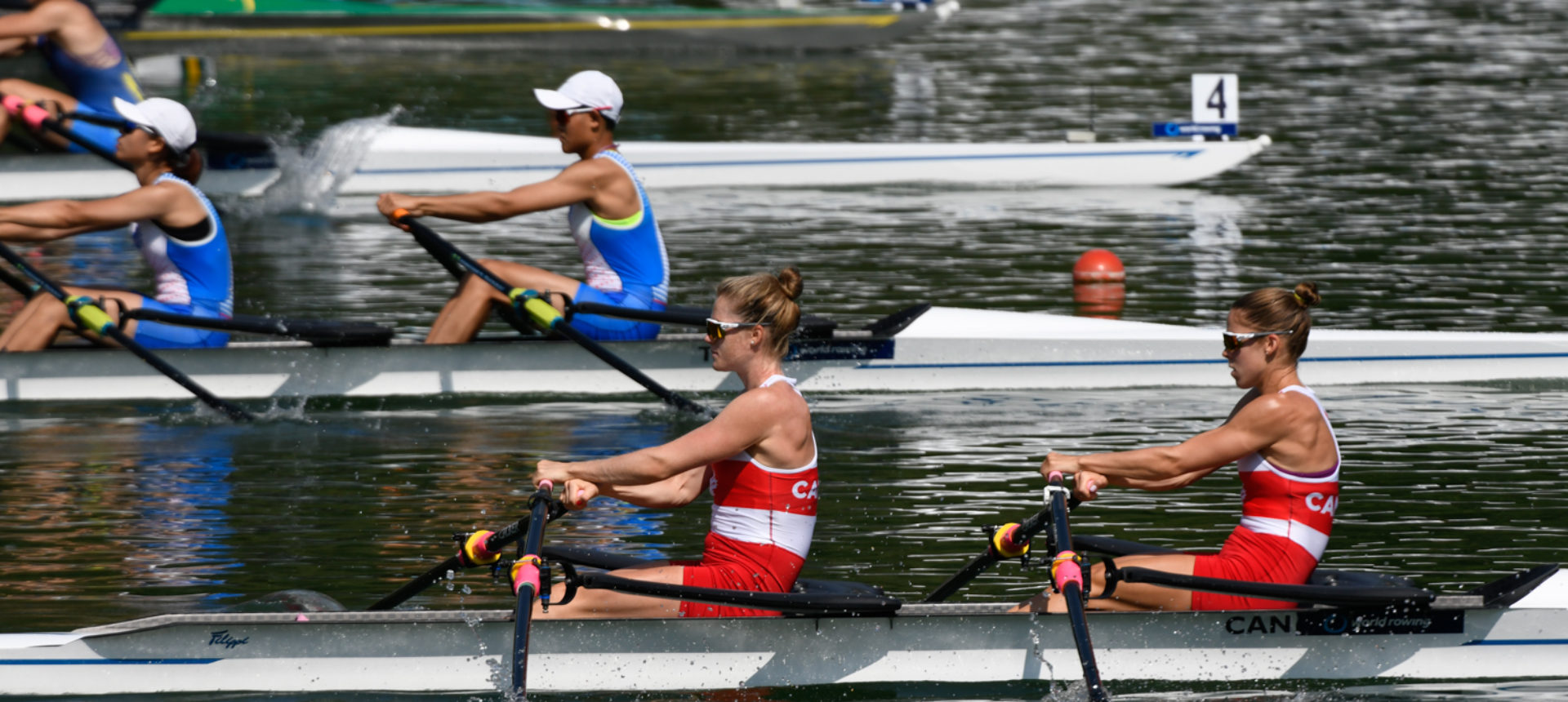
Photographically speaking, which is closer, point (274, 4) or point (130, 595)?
point (130, 595)

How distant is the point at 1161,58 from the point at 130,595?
2058 centimetres

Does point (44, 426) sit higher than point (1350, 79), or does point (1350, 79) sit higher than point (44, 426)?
point (44, 426)

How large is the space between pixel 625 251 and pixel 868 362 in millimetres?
1333

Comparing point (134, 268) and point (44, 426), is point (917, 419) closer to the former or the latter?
point (44, 426)

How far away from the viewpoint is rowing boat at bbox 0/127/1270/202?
15852mm

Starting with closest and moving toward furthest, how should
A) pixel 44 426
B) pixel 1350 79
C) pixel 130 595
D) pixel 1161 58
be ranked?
pixel 130 595, pixel 44 426, pixel 1350 79, pixel 1161 58

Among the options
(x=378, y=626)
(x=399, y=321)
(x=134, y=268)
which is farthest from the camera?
(x=134, y=268)

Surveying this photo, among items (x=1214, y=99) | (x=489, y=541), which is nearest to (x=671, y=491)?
(x=489, y=541)

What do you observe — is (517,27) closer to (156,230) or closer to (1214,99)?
(1214,99)

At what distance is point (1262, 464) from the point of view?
17.8 feet

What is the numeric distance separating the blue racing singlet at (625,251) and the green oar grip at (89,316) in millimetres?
2098

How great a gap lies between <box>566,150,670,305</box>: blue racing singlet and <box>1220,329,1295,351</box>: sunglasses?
3985 mm

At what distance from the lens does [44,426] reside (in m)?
9.05

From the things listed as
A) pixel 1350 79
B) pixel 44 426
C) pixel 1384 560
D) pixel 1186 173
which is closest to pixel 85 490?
pixel 44 426
